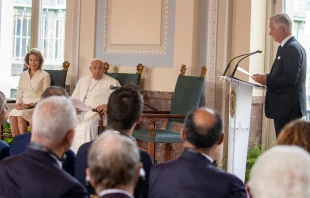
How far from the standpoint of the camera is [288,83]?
502 cm

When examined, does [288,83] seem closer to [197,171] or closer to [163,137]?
[163,137]

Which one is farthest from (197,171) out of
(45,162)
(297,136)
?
(45,162)

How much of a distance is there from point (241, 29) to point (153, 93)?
52.4 inches

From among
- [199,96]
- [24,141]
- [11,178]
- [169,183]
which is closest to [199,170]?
[169,183]

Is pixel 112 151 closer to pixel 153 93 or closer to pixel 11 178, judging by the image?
pixel 11 178

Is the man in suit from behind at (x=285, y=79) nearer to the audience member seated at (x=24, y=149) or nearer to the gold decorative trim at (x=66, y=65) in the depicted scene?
the audience member seated at (x=24, y=149)

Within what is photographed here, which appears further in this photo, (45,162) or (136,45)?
(136,45)

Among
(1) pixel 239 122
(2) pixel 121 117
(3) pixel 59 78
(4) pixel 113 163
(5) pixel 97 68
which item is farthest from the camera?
(3) pixel 59 78

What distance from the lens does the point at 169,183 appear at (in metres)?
2.59

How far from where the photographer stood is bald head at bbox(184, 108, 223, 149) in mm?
2688

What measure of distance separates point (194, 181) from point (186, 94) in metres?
3.93

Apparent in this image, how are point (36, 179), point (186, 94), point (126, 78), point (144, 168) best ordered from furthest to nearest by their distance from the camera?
point (126, 78) < point (186, 94) < point (144, 168) < point (36, 179)

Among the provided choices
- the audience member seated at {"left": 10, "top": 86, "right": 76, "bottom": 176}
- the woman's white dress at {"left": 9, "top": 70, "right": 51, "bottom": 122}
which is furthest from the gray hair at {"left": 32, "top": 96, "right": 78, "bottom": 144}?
the woman's white dress at {"left": 9, "top": 70, "right": 51, "bottom": 122}

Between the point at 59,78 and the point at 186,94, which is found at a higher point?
the point at 59,78
